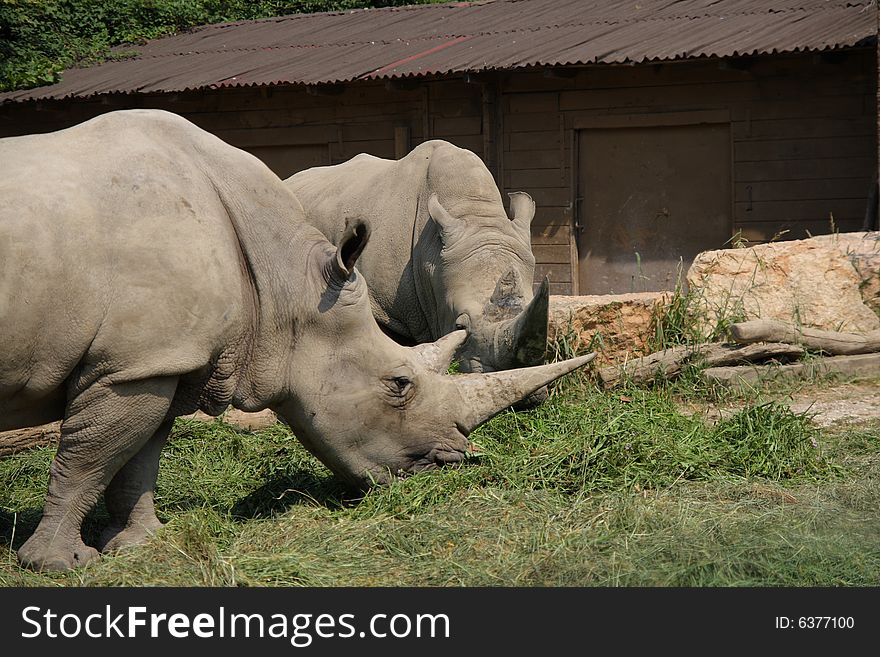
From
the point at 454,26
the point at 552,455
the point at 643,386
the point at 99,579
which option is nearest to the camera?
the point at 99,579

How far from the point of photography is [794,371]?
27.6 feet

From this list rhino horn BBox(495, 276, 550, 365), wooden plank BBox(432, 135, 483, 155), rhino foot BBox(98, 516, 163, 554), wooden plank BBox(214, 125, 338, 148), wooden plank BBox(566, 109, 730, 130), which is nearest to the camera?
rhino foot BBox(98, 516, 163, 554)

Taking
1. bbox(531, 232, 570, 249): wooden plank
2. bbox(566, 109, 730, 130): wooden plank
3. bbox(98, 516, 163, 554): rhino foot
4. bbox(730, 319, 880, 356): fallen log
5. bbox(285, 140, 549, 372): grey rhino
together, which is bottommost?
bbox(98, 516, 163, 554): rhino foot

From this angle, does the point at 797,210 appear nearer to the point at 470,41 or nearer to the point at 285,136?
the point at 470,41

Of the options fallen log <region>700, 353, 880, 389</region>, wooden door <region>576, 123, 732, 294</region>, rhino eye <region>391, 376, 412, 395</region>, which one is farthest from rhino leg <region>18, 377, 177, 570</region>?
wooden door <region>576, 123, 732, 294</region>

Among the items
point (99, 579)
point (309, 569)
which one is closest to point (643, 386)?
point (309, 569)

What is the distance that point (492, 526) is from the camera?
5230 millimetres

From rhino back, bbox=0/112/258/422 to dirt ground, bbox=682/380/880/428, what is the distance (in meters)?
3.66

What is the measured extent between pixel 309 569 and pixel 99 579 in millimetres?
831

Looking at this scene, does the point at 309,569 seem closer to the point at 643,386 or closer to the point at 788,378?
the point at 643,386

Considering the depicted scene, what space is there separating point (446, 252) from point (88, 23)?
42.6 ft

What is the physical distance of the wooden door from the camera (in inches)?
531

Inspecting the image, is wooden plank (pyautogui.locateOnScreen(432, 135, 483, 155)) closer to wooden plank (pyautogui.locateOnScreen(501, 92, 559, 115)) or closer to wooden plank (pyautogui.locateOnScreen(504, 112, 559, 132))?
wooden plank (pyautogui.locateOnScreen(504, 112, 559, 132))

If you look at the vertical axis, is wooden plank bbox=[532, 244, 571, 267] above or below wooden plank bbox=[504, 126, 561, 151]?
below
